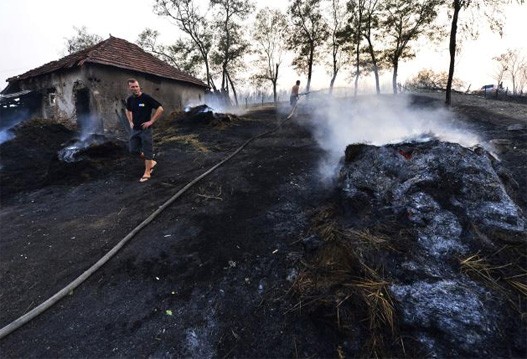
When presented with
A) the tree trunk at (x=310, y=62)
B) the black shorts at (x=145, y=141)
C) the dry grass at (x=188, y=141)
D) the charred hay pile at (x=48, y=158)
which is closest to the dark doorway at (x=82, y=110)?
the charred hay pile at (x=48, y=158)

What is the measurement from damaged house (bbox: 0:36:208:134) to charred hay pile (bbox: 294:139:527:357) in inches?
454

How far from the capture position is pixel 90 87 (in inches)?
474

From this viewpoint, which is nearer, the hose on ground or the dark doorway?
the hose on ground

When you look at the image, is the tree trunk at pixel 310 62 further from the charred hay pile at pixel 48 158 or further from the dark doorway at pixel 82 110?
the charred hay pile at pixel 48 158

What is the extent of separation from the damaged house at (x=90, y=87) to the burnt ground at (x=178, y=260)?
6428 mm

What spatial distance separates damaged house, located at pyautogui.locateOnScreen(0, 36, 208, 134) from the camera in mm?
12234

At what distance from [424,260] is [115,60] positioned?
14257 millimetres

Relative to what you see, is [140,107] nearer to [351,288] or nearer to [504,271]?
[351,288]

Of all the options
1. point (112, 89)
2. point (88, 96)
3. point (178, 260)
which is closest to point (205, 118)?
point (112, 89)

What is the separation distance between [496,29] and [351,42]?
45.2 feet

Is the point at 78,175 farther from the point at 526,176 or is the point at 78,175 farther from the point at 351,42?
the point at 351,42

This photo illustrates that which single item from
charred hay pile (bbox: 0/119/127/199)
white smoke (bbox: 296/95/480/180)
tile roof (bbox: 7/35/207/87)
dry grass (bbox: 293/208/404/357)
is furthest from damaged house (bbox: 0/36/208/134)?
dry grass (bbox: 293/208/404/357)

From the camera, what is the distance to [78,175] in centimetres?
636

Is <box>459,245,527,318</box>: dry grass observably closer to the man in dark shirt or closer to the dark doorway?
the man in dark shirt
